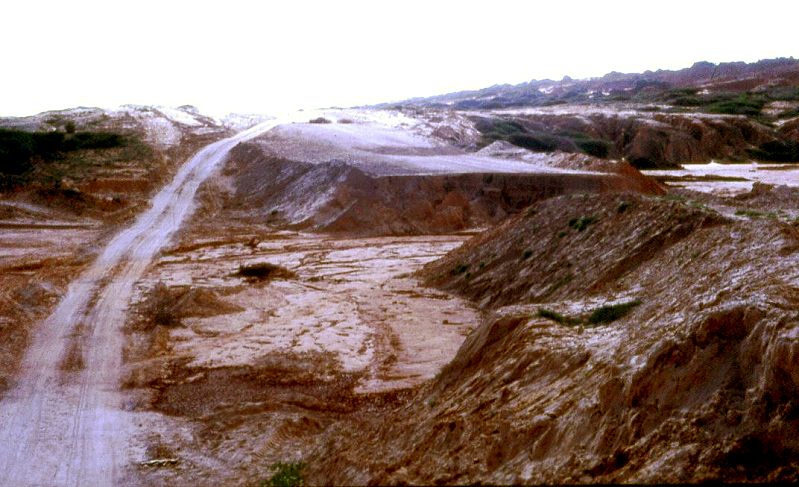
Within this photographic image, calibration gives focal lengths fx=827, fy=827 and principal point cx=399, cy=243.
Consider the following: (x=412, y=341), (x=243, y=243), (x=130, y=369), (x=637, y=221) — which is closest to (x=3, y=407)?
(x=130, y=369)

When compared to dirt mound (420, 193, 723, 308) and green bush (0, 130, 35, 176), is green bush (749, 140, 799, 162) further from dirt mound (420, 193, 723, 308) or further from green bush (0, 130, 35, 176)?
green bush (0, 130, 35, 176)

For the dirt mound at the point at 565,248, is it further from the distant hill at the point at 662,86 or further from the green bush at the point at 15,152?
the distant hill at the point at 662,86

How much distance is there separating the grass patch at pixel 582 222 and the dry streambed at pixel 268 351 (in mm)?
2787

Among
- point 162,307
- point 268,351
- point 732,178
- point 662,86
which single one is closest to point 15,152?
point 162,307

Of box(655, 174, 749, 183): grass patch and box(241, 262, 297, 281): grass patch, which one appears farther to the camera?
box(655, 174, 749, 183): grass patch

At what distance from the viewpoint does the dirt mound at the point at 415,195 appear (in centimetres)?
2920

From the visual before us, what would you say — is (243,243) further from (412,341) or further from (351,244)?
(412,341)

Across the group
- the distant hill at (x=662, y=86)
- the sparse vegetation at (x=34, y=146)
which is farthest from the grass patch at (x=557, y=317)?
the distant hill at (x=662, y=86)

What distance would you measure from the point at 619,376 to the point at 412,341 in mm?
8298

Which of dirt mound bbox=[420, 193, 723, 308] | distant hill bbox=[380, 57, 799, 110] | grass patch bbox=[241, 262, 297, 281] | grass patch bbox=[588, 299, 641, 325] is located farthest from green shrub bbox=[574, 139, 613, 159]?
grass patch bbox=[588, 299, 641, 325]

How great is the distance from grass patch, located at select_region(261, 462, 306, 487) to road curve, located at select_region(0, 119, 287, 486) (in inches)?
77.3

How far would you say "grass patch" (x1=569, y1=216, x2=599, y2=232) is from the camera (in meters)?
16.3

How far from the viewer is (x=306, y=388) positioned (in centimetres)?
1237

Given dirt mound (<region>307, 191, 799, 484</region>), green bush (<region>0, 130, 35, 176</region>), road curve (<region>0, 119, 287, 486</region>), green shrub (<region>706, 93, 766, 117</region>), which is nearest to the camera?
dirt mound (<region>307, 191, 799, 484</region>)
